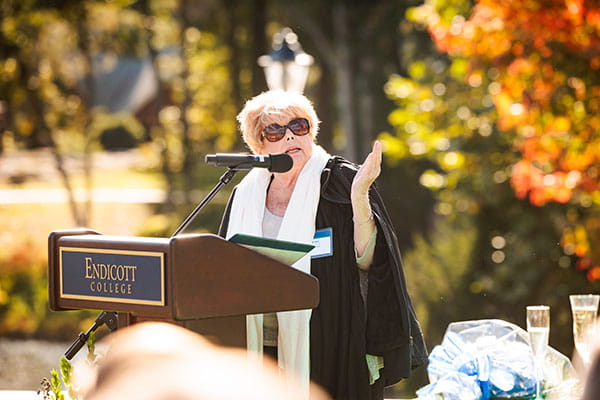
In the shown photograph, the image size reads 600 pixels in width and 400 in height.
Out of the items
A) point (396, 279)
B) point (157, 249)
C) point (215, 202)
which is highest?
point (157, 249)

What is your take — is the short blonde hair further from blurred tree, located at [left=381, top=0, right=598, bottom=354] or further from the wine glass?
blurred tree, located at [left=381, top=0, right=598, bottom=354]

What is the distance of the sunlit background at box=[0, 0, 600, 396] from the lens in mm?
6898

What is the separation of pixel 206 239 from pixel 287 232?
911 mm

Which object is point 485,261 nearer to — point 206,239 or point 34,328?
point 34,328

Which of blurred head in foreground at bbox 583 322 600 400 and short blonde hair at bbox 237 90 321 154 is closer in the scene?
blurred head in foreground at bbox 583 322 600 400

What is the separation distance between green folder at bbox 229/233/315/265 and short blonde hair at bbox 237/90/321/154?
781mm

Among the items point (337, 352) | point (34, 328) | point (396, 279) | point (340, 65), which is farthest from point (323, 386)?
point (340, 65)

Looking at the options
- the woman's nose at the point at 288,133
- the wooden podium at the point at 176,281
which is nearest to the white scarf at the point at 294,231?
the woman's nose at the point at 288,133

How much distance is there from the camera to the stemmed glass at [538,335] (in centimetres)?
325

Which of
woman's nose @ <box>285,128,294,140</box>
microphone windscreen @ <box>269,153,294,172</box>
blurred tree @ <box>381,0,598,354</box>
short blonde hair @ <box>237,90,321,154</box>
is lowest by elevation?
blurred tree @ <box>381,0,598,354</box>

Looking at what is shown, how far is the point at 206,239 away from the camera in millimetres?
2180

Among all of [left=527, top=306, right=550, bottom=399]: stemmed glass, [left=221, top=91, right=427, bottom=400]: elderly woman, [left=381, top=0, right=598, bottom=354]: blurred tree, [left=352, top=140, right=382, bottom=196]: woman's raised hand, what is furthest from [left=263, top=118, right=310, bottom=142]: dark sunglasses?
[left=381, top=0, right=598, bottom=354]: blurred tree

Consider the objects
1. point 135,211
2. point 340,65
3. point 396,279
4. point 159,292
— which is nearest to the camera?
point 159,292

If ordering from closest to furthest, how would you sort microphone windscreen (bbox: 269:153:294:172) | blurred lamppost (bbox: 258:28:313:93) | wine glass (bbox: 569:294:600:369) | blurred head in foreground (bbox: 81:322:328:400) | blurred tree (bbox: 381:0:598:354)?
blurred head in foreground (bbox: 81:322:328:400), microphone windscreen (bbox: 269:153:294:172), wine glass (bbox: 569:294:600:369), blurred lamppost (bbox: 258:28:313:93), blurred tree (bbox: 381:0:598:354)
